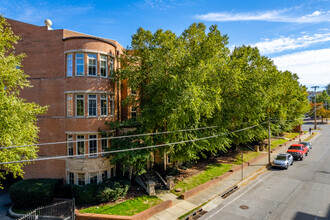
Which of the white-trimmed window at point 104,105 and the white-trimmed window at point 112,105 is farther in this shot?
the white-trimmed window at point 112,105

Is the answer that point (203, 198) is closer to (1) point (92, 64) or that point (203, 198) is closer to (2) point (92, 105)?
(2) point (92, 105)

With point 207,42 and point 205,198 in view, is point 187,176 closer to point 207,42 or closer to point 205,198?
point 205,198

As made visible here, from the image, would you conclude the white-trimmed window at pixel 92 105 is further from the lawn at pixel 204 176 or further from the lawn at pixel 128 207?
the lawn at pixel 204 176

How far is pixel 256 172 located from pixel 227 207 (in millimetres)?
9619

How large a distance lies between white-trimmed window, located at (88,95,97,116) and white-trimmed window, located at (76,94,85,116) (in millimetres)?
522

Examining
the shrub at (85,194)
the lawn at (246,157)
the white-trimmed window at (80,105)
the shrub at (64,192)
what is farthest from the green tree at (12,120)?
the lawn at (246,157)

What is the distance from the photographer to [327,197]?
623 inches

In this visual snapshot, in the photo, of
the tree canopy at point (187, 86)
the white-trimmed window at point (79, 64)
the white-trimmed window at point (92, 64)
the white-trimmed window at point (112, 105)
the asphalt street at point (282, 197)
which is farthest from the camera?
the white-trimmed window at point (112, 105)

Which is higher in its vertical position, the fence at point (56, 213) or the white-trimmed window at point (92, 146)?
the white-trimmed window at point (92, 146)

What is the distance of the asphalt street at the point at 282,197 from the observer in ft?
44.8

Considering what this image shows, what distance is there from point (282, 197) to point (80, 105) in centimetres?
1914

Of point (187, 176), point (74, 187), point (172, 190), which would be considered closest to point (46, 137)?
point (74, 187)

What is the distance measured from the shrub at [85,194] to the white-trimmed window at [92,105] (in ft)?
20.9

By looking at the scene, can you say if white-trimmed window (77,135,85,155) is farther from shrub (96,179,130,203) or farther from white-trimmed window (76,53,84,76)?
white-trimmed window (76,53,84,76)
